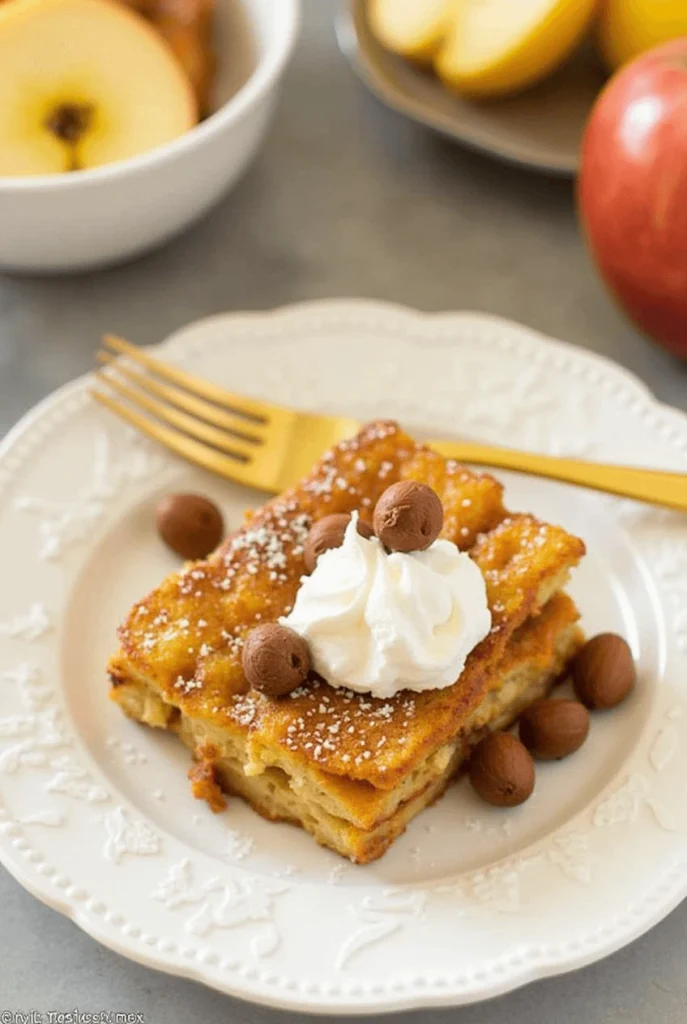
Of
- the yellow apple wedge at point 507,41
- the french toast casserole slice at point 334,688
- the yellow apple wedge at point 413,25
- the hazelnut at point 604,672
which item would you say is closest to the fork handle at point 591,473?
the french toast casserole slice at point 334,688

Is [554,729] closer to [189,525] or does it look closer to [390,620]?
[390,620]

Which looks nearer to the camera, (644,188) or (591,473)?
(591,473)

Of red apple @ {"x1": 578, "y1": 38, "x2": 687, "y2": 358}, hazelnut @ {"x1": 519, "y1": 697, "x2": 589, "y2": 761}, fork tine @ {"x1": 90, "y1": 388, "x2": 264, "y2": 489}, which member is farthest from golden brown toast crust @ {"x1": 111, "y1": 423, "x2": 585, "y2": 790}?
red apple @ {"x1": 578, "y1": 38, "x2": 687, "y2": 358}

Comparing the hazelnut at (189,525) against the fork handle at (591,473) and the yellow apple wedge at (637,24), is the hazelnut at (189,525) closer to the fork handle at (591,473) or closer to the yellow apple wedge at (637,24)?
the fork handle at (591,473)

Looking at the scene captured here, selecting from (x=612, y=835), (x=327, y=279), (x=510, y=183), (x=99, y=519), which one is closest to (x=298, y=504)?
(x=99, y=519)

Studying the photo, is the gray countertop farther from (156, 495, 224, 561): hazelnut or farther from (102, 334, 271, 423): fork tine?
(156, 495, 224, 561): hazelnut

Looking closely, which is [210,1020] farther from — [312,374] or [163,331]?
[163,331]

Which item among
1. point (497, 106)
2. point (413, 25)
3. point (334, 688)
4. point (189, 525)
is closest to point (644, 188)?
point (497, 106)

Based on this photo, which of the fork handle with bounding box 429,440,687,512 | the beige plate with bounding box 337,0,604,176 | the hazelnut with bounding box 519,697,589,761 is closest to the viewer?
the hazelnut with bounding box 519,697,589,761
